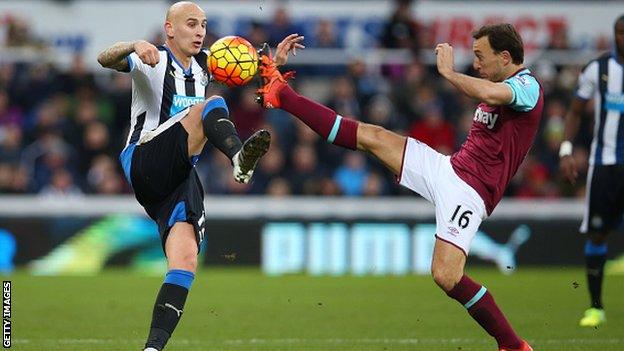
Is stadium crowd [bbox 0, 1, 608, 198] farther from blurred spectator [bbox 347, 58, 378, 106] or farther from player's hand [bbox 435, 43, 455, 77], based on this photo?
player's hand [bbox 435, 43, 455, 77]

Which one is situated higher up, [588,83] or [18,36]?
[588,83]

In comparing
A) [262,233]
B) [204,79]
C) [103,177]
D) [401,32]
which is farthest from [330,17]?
[204,79]

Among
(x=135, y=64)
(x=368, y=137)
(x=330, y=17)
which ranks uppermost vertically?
(x=135, y=64)

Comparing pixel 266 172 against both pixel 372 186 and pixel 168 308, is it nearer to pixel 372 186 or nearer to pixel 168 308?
pixel 372 186

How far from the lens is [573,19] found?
62.1 ft

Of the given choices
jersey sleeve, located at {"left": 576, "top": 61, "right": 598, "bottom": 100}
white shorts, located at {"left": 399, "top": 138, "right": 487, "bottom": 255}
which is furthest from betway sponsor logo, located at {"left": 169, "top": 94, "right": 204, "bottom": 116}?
jersey sleeve, located at {"left": 576, "top": 61, "right": 598, "bottom": 100}

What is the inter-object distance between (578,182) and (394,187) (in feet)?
8.79

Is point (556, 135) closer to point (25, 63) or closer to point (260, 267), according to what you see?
point (260, 267)

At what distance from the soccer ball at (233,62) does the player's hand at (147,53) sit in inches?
24.2

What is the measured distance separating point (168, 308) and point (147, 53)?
1.55 meters

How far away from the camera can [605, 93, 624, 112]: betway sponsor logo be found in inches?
428

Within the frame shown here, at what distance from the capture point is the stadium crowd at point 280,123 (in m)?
16.5

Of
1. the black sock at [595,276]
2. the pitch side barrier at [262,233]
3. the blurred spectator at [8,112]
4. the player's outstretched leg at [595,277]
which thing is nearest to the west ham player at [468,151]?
the player's outstretched leg at [595,277]

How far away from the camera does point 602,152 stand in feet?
35.8
